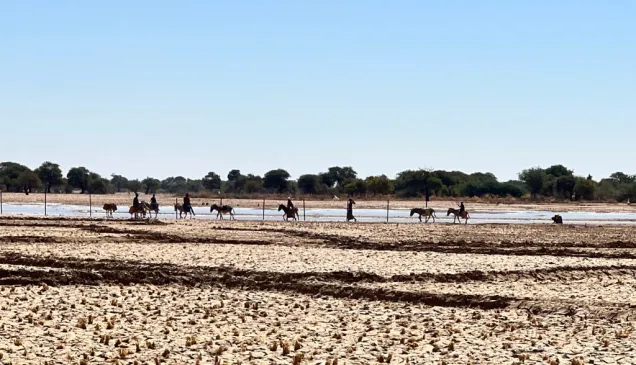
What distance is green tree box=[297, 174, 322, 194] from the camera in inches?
6417

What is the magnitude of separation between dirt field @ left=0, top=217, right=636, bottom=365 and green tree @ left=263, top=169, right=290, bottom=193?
134m

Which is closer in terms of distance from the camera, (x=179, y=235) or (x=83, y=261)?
(x=83, y=261)

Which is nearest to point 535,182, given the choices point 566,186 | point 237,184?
point 566,186

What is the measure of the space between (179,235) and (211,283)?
1706 cm

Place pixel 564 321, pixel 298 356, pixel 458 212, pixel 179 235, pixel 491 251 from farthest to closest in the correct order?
pixel 458 212, pixel 179 235, pixel 491 251, pixel 564 321, pixel 298 356

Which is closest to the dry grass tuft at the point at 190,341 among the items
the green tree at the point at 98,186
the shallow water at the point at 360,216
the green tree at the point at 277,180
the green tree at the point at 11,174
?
the shallow water at the point at 360,216

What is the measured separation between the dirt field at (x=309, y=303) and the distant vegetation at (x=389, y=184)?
9905 cm

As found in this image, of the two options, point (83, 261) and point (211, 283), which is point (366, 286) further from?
point (83, 261)

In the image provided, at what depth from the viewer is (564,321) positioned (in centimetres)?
1620

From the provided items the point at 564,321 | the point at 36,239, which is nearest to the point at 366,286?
the point at 564,321

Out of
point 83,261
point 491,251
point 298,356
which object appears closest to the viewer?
point 298,356

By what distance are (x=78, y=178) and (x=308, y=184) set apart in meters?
44.7

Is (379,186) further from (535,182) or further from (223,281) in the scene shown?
(223,281)

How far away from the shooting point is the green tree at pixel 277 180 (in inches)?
6609
